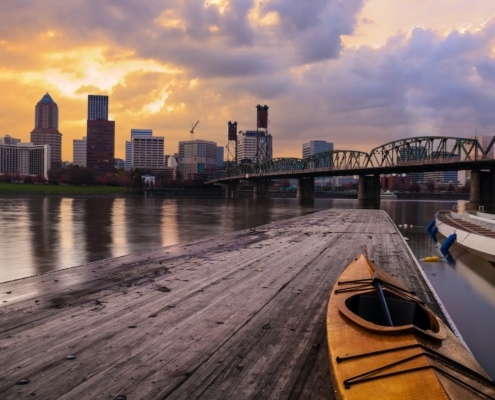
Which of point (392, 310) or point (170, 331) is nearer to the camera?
point (392, 310)

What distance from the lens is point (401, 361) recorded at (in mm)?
4871

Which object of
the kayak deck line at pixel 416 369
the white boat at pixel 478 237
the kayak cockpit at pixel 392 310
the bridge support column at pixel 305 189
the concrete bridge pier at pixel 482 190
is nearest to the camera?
the kayak deck line at pixel 416 369

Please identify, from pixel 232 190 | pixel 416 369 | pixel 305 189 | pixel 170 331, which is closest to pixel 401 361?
pixel 416 369

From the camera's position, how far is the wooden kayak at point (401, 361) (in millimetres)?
4367

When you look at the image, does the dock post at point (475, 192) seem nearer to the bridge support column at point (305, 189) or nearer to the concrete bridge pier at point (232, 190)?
the bridge support column at point (305, 189)

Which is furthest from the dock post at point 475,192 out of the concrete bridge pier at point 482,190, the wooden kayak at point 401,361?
the wooden kayak at point 401,361

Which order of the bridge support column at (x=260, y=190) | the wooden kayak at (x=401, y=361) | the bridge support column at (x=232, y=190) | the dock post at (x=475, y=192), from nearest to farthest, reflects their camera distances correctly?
1. the wooden kayak at (x=401, y=361)
2. the dock post at (x=475, y=192)
3. the bridge support column at (x=260, y=190)
4. the bridge support column at (x=232, y=190)

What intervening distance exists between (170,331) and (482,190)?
8368 cm

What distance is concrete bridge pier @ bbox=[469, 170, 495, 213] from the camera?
7397 cm

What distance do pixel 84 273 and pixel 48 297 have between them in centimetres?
306

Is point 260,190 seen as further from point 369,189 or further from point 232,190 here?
point 369,189

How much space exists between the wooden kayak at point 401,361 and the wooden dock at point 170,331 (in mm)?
715

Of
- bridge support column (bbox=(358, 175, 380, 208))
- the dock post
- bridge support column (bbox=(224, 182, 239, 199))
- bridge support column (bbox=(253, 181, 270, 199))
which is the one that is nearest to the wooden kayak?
the dock post

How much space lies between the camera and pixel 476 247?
2595 centimetres
